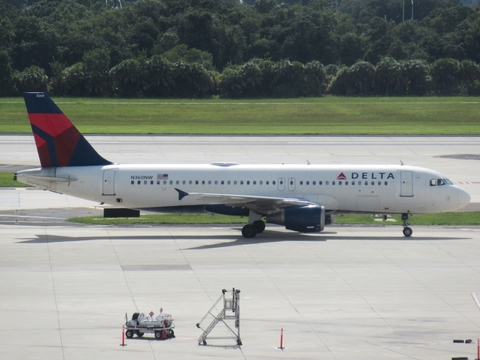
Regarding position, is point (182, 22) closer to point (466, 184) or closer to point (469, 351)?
point (466, 184)

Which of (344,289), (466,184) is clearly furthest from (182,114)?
(344,289)

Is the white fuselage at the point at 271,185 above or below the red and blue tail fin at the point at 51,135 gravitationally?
below

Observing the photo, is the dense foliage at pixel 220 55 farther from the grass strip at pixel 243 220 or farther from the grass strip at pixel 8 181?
the grass strip at pixel 243 220

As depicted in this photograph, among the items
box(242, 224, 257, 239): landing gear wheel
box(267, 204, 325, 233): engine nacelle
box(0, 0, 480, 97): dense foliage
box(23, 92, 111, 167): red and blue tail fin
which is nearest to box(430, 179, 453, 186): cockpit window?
box(267, 204, 325, 233): engine nacelle

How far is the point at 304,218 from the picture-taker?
4094cm

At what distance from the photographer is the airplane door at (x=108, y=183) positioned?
43.2 meters

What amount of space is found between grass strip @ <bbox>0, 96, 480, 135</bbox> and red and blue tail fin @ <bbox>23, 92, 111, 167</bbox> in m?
45.8

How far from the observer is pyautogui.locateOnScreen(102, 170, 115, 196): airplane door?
43219 millimetres

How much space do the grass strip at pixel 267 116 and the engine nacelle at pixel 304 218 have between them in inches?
1846

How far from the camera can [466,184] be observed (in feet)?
192

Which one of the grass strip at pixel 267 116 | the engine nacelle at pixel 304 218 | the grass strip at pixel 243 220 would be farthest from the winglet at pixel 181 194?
the grass strip at pixel 267 116

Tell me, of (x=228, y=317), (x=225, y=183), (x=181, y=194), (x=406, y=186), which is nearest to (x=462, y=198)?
(x=406, y=186)

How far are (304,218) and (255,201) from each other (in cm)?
240

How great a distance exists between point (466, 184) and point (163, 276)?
101 ft
